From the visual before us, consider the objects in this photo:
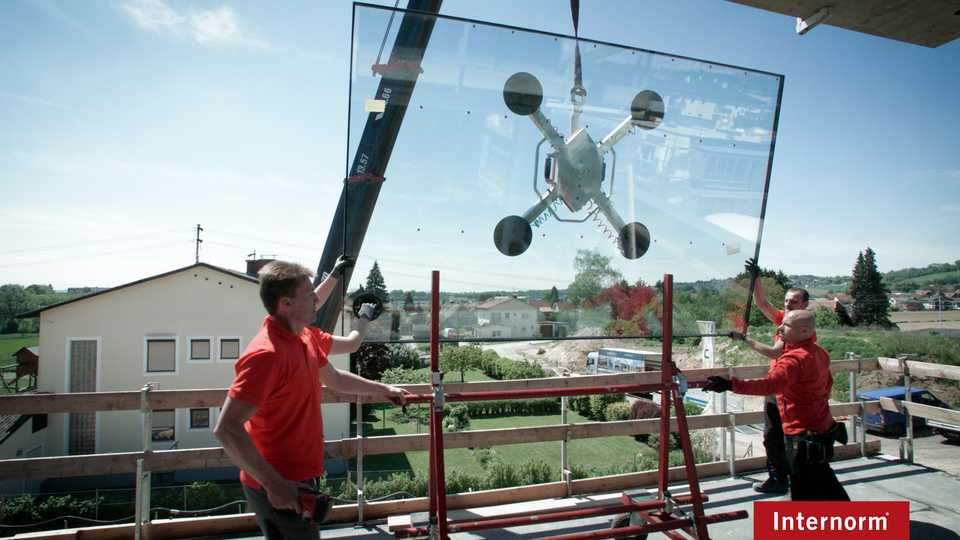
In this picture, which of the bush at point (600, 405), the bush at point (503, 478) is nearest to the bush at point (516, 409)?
the bush at point (600, 405)

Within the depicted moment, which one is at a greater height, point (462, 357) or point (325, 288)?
point (325, 288)

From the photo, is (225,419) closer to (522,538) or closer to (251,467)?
(251,467)

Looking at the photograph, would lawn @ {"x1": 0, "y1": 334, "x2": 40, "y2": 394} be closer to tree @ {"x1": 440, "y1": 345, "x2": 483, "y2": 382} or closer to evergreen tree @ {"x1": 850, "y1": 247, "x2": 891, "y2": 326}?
tree @ {"x1": 440, "y1": 345, "x2": 483, "y2": 382}

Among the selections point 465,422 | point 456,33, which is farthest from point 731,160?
point 465,422

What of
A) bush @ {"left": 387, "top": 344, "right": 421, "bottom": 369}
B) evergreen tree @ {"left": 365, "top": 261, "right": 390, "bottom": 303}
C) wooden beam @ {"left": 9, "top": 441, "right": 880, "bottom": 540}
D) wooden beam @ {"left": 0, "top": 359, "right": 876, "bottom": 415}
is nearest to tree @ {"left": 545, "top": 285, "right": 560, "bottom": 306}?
wooden beam @ {"left": 0, "top": 359, "right": 876, "bottom": 415}

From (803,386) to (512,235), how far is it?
200 centimetres

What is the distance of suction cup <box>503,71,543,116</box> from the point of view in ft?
11.3

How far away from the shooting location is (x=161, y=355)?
21.1 m

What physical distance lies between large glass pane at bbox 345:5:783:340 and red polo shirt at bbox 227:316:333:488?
1.19m

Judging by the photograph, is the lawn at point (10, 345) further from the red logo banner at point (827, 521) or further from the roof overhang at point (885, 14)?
the roof overhang at point (885, 14)

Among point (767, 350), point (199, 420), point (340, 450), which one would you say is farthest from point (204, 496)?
point (767, 350)

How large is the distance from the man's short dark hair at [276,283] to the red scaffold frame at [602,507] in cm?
94

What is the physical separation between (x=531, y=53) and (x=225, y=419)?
2.78 metres

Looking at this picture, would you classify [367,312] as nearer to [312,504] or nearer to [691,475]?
[312,504]
